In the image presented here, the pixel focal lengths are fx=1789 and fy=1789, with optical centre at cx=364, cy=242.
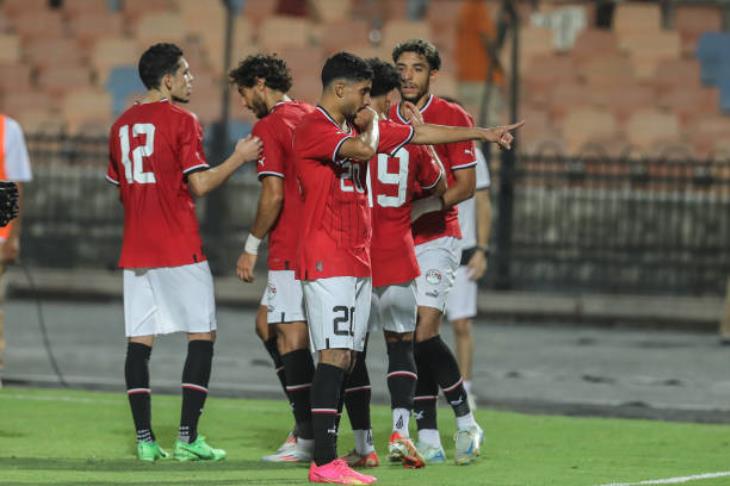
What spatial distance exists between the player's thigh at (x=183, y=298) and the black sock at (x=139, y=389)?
0.17m

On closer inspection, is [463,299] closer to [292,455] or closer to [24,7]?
[292,455]

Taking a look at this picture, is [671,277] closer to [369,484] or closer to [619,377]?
[619,377]

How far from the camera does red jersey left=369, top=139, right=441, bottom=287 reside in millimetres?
8773

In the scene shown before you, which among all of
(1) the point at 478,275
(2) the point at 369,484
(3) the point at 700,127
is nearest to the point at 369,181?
(2) the point at 369,484

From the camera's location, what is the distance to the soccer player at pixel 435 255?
9047 mm

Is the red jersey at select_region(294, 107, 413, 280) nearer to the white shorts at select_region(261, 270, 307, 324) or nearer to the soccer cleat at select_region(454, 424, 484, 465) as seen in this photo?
the white shorts at select_region(261, 270, 307, 324)

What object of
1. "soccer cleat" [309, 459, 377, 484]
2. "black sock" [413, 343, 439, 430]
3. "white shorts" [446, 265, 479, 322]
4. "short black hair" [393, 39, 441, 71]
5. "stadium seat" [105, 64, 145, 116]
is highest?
"stadium seat" [105, 64, 145, 116]

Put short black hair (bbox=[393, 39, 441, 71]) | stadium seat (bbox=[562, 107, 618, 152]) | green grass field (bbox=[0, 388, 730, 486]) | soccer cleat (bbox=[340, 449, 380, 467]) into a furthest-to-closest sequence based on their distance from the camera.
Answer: stadium seat (bbox=[562, 107, 618, 152]), short black hair (bbox=[393, 39, 441, 71]), soccer cleat (bbox=[340, 449, 380, 467]), green grass field (bbox=[0, 388, 730, 486])

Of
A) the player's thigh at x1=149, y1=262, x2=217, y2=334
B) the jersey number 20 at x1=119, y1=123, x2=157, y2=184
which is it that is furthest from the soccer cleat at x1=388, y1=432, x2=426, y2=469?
the jersey number 20 at x1=119, y1=123, x2=157, y2=184

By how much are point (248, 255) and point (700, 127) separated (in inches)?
649

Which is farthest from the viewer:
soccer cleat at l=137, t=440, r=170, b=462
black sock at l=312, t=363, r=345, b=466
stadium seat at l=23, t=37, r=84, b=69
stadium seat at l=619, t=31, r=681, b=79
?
stadium seat at l=23, t=37, r=84, b=69

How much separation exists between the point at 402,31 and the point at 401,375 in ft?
59.4

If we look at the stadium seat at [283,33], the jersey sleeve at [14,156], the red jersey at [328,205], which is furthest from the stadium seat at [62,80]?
the red jersey at [328,205]

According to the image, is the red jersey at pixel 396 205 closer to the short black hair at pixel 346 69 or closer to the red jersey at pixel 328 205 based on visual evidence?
the red jersey at pixel 328 205
